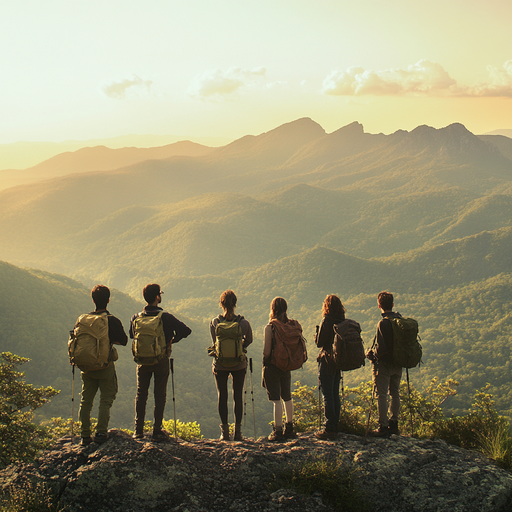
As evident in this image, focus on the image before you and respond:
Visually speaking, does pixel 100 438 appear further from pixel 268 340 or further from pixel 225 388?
pixel 268 340

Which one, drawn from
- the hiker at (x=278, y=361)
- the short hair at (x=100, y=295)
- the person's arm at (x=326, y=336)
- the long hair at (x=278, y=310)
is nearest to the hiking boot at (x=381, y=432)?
the hiker at (x=278, y=361)

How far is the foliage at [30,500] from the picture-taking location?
5.19 meters

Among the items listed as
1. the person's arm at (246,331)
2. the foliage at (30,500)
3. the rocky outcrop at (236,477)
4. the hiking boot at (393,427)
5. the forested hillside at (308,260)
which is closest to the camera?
the foliage at (30,500)

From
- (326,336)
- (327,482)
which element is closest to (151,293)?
(326,336)

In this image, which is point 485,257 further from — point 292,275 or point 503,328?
point 292,275

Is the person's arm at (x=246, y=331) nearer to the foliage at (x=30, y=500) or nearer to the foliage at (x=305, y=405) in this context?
the foliage at (x=30, y=500)

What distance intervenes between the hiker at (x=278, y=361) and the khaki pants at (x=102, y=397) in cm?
250

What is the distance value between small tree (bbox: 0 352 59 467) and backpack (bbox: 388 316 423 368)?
5.70 m

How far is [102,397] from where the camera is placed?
6496mm

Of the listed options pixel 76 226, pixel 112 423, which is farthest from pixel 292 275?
pixel 76 226

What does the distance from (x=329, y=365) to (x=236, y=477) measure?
2273 mm

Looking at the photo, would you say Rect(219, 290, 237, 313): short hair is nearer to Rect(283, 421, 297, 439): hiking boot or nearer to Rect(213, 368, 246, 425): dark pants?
Rect(213, 368, 246, 425): dark pants

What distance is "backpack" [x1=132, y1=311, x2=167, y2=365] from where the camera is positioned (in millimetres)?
6305

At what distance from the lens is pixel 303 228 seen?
586ft
